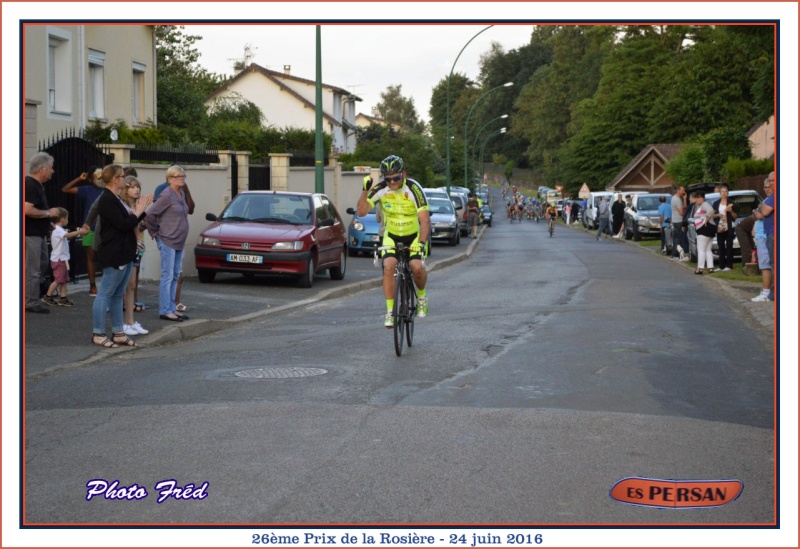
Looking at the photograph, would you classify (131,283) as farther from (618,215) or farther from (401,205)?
(618,215)

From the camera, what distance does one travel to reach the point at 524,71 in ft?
514

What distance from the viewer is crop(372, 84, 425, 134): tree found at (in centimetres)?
16775

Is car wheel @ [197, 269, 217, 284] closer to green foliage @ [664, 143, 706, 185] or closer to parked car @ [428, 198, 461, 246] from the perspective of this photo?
parked car @ [428, 198, 461, 246]

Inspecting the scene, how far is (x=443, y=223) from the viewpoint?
37469mm

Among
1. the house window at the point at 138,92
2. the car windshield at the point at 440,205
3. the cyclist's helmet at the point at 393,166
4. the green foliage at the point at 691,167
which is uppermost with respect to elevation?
the house window at the point at 138,92

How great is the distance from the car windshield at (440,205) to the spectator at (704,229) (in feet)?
50.0

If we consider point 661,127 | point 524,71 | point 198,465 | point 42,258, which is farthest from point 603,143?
point 198,465

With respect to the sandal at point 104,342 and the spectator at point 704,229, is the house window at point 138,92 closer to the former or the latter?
the spectator at point 704,229

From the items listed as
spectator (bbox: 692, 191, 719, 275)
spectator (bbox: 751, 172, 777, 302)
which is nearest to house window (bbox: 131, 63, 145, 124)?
spectator (bbox: 692, 191, 719, 275)

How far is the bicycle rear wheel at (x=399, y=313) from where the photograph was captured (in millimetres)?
10940

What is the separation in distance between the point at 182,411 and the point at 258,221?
12233 mm

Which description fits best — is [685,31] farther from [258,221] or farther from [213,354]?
[213,354]

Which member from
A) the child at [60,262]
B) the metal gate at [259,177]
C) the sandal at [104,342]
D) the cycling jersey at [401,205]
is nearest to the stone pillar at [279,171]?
the metal gate at [259,177]

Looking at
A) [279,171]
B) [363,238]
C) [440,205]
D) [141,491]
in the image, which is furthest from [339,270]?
[440,205]
